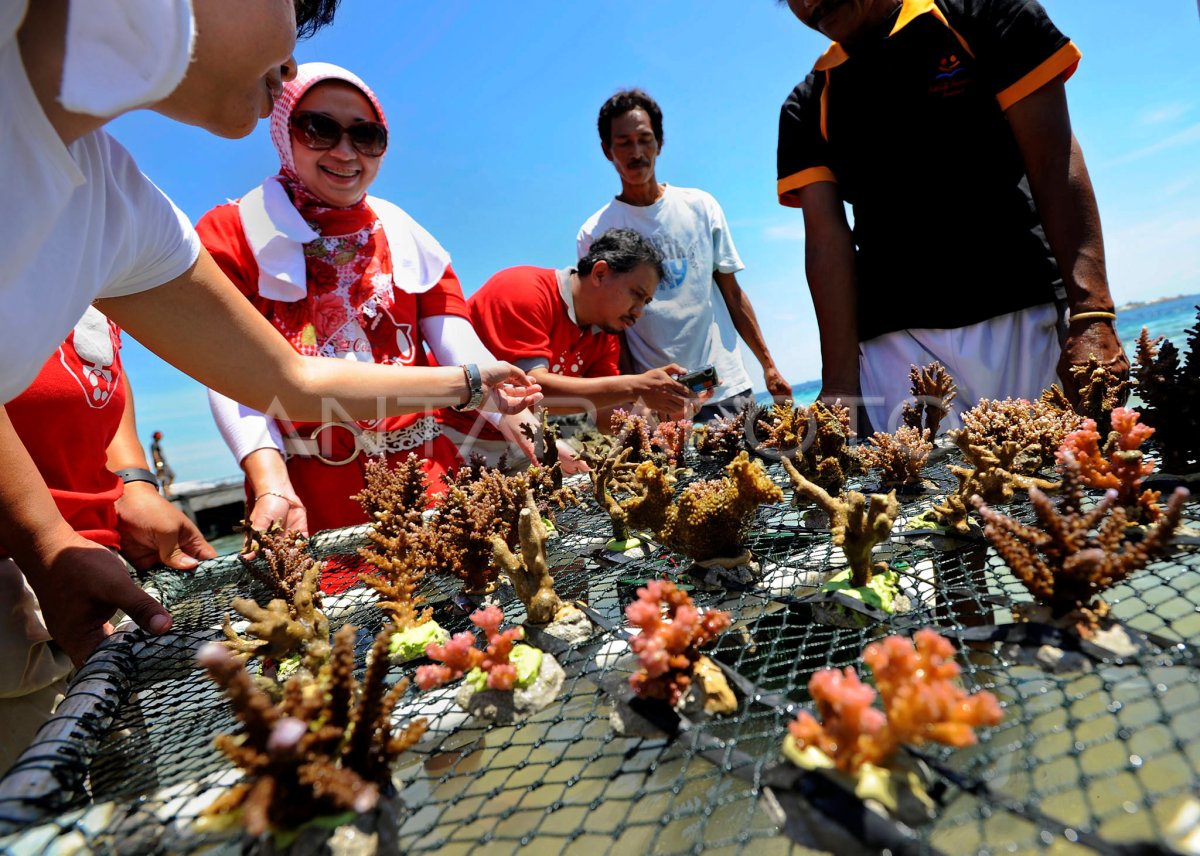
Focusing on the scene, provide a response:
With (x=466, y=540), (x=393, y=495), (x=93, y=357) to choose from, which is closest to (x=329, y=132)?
(x=93, y=357)

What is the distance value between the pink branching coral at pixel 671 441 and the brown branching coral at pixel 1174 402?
5.28ft

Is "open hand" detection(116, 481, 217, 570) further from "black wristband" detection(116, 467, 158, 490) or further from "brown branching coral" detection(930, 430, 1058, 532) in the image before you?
"brown branching coral" detection(930, 430, 1058, 532)

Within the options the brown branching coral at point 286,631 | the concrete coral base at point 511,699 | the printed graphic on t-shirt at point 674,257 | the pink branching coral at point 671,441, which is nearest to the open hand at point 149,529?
the brown branching coral at point 286,631

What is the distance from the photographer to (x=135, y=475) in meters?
2.47

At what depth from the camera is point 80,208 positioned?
4.09 ft

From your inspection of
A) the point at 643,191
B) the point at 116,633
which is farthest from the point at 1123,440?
the point at 643,191

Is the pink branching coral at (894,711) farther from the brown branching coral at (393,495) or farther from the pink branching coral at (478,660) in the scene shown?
the brown branching coral at (393,495)

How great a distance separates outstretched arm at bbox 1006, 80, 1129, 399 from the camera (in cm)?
228

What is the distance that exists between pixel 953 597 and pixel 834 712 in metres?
0.94

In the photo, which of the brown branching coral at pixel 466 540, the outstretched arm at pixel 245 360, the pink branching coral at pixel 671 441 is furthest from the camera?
the pink branching coral at pixel 671 441

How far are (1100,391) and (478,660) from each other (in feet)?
6.89

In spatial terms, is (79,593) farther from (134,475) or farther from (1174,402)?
(1174,402)

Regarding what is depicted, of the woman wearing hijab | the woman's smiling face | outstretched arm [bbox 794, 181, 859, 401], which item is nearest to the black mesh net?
the woman wearing hijab

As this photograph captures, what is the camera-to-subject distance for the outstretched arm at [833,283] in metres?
2.85
